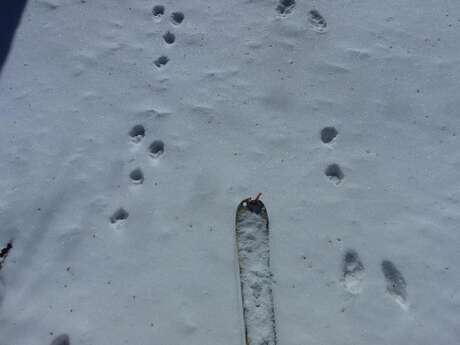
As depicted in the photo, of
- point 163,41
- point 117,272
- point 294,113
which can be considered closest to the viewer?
point 117,272

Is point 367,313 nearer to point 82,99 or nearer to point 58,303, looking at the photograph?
point 58,303

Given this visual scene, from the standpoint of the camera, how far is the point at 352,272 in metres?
2.77

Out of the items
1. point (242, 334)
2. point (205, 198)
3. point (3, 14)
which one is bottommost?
point (242, 334)

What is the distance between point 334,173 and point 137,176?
1348mm

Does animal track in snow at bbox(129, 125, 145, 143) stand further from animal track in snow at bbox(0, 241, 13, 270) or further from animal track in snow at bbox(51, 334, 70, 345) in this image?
animal track in snow at bbox(51, 334, 70, 345)

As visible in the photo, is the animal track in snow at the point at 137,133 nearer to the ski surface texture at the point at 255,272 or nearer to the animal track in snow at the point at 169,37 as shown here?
the animal track in snow at the point at 169,37

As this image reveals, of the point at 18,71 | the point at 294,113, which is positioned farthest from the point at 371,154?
the point at 18,71

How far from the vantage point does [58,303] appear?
9.36 feet

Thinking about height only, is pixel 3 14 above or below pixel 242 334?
above

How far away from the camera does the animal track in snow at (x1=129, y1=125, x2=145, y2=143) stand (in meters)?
3.11

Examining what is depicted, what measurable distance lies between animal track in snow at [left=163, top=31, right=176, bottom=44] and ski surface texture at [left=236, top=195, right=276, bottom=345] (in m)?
1.34

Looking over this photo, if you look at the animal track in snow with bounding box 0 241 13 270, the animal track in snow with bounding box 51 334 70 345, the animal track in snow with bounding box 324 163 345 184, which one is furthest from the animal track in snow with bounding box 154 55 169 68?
the animal track in snow with bounding box 51 334 70 345

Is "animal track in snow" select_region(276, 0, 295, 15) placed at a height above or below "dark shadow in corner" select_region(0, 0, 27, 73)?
above

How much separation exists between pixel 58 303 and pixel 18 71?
176cm
